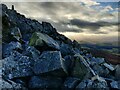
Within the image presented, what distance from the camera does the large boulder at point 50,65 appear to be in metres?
19.1

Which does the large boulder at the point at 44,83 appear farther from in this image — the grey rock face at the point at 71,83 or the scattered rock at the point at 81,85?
the scattered rock at the point at 81,85

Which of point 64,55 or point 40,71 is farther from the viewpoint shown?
point 64,55

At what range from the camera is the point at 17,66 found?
20.1m

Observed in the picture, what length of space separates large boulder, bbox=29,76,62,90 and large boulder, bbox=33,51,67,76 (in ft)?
1.44

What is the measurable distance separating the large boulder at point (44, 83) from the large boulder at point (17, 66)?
0.79 meters

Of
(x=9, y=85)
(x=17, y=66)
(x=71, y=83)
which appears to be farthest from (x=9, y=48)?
(x=71, y=83)

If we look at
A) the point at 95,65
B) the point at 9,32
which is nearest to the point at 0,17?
the point at 9,32

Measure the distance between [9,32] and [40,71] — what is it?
7.32 m

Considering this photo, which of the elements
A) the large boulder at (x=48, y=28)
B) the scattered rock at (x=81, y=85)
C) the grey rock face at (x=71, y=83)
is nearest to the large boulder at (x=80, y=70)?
the grey rock face at (x=71, y=83)

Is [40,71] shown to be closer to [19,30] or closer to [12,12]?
[19,30]

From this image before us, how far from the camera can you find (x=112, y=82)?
21047mm

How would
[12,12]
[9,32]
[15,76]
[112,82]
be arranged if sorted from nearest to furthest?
1. [15,76]
2. [112,82]
3. [9,32]
4. [12,12]

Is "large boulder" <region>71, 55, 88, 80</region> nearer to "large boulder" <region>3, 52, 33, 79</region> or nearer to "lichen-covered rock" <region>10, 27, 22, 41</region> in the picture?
"large boulder" <region>3, 52, 33, 79</region>

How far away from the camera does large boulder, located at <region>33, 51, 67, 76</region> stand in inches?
752
